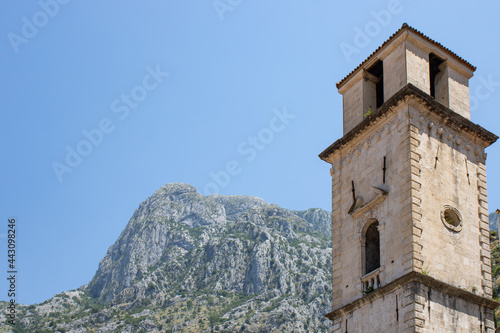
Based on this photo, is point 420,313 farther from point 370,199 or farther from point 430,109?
point 430,109

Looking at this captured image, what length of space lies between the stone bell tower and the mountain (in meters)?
99.6

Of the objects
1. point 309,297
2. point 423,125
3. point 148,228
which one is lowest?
point 423,125

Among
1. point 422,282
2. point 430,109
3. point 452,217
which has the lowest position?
point 422,282

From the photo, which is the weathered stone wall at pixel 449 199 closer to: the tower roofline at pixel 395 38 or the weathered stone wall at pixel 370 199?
the weathered stone wall at pixel 370 199

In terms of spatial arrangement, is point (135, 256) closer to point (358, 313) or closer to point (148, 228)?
point (148, 228)

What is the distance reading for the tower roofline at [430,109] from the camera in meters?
27.8

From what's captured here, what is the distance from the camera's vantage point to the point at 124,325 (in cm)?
13838

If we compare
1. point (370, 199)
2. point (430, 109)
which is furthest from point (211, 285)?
point (430, 109)

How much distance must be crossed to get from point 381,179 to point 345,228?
290cm

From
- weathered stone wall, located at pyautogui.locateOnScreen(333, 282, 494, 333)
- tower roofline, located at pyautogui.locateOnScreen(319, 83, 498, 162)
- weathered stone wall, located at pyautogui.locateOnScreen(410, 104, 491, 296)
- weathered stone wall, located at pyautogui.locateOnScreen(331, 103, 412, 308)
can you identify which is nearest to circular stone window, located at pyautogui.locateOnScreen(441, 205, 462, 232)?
weathered stone wall, located at pyautogui.locateOnScreen(410, 104, 491, 296)

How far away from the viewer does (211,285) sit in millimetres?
154500

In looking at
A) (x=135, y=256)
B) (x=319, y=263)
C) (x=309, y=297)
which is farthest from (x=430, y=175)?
(x=135, y=256)

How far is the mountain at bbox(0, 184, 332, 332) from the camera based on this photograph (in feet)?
450

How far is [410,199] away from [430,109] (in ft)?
14.8
